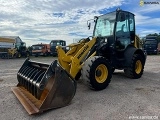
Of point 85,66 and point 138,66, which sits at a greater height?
point 85,66

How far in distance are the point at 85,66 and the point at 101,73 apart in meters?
0.66

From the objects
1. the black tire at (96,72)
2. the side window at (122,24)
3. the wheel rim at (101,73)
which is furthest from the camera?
the side window at (122,24)

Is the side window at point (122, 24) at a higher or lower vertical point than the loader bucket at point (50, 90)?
higher

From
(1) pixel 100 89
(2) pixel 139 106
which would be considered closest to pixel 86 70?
(1) pixel 100 89

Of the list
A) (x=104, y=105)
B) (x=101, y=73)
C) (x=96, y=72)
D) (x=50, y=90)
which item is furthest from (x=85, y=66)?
(x=50, y=90)

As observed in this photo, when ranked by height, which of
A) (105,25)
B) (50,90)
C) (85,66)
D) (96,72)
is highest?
(105,25)

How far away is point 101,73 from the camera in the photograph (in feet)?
20.9

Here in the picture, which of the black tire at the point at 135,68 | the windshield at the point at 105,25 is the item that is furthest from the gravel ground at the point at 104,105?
the windshield at the point at 105,25

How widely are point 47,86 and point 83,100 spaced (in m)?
1.09

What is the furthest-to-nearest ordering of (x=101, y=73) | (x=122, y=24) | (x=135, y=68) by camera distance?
(x=135, y=68)
(x=122, y=24)
(x=101, y=73)

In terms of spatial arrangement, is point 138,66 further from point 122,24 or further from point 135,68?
point 122,24

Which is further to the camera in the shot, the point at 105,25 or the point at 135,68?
the point at 135,68

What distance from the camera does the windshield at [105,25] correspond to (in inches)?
296

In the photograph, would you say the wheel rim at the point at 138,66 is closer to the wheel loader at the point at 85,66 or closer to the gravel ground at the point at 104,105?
the wheel loader at the point at 85,66
